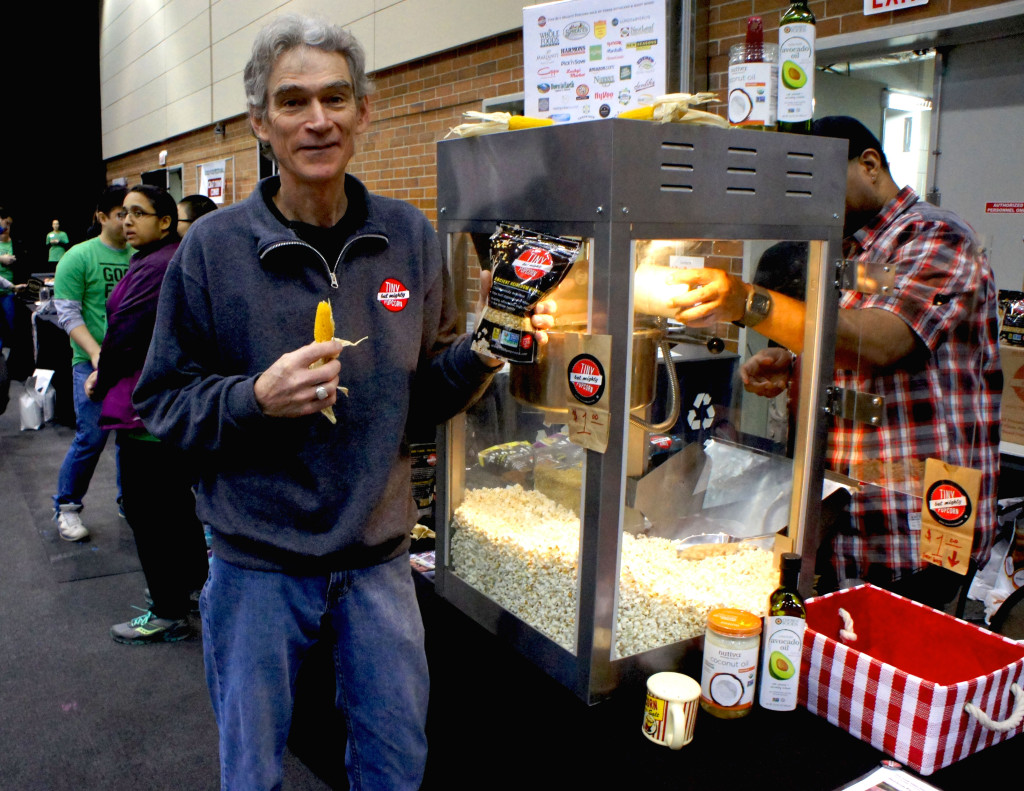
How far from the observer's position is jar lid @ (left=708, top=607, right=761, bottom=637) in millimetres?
1233

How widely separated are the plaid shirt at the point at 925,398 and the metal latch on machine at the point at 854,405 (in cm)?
9

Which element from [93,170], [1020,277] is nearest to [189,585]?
[1020,277]

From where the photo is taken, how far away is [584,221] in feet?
3.92

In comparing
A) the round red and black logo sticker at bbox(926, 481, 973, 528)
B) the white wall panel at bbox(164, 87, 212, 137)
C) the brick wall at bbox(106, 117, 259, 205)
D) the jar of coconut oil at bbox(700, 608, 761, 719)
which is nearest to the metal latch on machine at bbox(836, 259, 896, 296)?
the round red and black logo sticker at bbox(926, 481, 973, 528)

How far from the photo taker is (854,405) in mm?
1437

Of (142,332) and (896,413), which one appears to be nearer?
(896,413)

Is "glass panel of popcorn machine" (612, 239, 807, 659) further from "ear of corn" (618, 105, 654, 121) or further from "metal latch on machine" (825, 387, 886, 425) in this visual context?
"ear of corn" (618, 105, 654, 121)

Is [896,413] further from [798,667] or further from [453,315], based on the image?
[453,315]

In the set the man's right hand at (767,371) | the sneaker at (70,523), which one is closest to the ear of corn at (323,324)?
the man's right hand at (767,371)

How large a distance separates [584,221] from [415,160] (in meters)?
5.63

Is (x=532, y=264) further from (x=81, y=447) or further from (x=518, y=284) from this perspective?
(x=81, y=447)

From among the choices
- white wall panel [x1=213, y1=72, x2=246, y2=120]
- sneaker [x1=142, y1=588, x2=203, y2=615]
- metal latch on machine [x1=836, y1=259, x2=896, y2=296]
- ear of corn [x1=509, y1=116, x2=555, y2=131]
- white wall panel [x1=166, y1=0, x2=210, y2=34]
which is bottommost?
sneaker [x1=142, y1=588, x2=203, y2=615]

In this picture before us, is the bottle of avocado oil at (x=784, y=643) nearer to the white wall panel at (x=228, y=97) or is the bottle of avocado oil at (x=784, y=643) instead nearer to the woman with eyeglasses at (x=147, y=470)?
the woman with eyeglasses at (x=147, y=470)

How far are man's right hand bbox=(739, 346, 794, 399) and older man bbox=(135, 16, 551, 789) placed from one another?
39 centimetres
